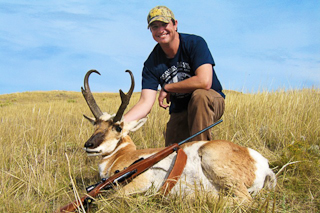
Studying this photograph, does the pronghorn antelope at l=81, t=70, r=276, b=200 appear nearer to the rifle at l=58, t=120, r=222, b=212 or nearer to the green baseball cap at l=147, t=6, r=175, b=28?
the rifle at l=58, t=120, r=222, b=212

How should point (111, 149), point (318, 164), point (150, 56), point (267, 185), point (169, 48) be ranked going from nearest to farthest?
1. point (267, 185)
2. point (111, 149)
3. point (318, 164)
4. point (169, 48)
5. point (150, 56)

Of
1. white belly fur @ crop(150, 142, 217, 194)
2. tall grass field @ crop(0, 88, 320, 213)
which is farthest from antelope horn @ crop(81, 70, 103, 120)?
white belly fur @ crop(150, 142, 217, 194)

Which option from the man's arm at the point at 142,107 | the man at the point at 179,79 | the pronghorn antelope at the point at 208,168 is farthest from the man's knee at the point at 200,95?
the pronghorn antelope at the point at 208,168

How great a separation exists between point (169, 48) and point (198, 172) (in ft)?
7.58

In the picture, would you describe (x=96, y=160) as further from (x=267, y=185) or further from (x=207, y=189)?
(x=267, y=185)

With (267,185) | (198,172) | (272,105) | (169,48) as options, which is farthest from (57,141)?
(272,105)

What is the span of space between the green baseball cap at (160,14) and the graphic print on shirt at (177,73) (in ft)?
2.46

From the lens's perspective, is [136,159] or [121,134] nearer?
[136,159]

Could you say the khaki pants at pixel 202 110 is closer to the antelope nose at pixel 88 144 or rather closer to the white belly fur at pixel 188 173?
the white belly fur at pixel 188 173

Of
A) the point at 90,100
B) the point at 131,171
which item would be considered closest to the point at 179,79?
the point at 90,100

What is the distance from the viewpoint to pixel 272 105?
6.79m

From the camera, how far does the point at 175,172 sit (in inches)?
111

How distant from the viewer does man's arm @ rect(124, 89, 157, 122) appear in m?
3.98

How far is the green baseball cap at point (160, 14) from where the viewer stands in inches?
165
